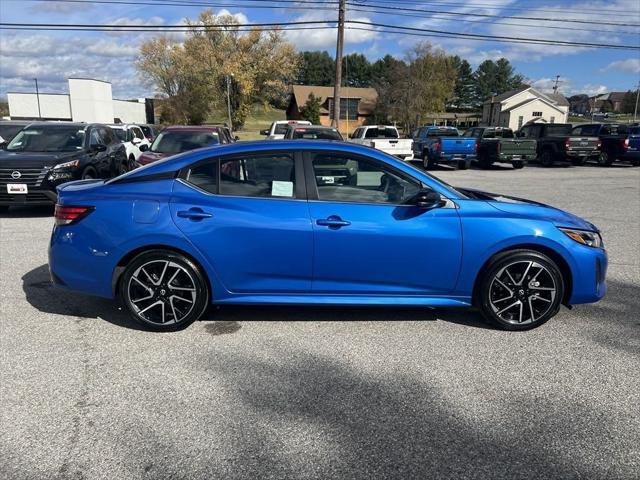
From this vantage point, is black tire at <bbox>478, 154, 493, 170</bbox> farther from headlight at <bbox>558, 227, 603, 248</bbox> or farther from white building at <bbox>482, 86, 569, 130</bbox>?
white building at <bbox>482, 86, 569, 130</bbox>

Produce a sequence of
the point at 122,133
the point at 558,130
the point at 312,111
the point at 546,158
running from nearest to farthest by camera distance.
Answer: the point at 122,133 → the point at 546,158 → the point at 558,130 → the point at 312,111

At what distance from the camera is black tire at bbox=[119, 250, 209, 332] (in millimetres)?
4133

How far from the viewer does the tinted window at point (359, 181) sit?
4.18 metres

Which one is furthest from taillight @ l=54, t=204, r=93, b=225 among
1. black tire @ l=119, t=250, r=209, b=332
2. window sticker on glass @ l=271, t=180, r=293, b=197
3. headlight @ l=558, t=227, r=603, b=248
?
headlight @ l=558, t=227, r=603, b=248

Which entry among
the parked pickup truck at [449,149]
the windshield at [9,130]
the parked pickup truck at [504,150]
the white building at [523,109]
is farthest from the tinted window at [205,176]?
the white building at [523,109]

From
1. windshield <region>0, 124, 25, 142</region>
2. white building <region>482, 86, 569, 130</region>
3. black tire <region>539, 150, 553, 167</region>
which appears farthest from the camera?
white building <region>482, 86, 569, 130</region>

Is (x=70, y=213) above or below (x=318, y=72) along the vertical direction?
below

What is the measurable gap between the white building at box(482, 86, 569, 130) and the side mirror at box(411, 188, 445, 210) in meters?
67.1

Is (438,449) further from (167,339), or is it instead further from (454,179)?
(454,179)

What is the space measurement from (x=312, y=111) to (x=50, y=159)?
5384cm

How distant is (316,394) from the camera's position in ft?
10.8

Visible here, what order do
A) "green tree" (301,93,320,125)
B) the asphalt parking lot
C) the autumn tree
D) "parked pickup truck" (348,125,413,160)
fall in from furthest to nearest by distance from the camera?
"green tree" (301,93,320,125)
the autumn tree
"parked pickup truck" (348,125,413,160)
the asphalt parking lot

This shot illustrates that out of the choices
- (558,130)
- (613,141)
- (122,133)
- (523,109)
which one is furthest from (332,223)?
(523,109)

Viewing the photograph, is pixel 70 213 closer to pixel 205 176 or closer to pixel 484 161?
pixel 205 176
